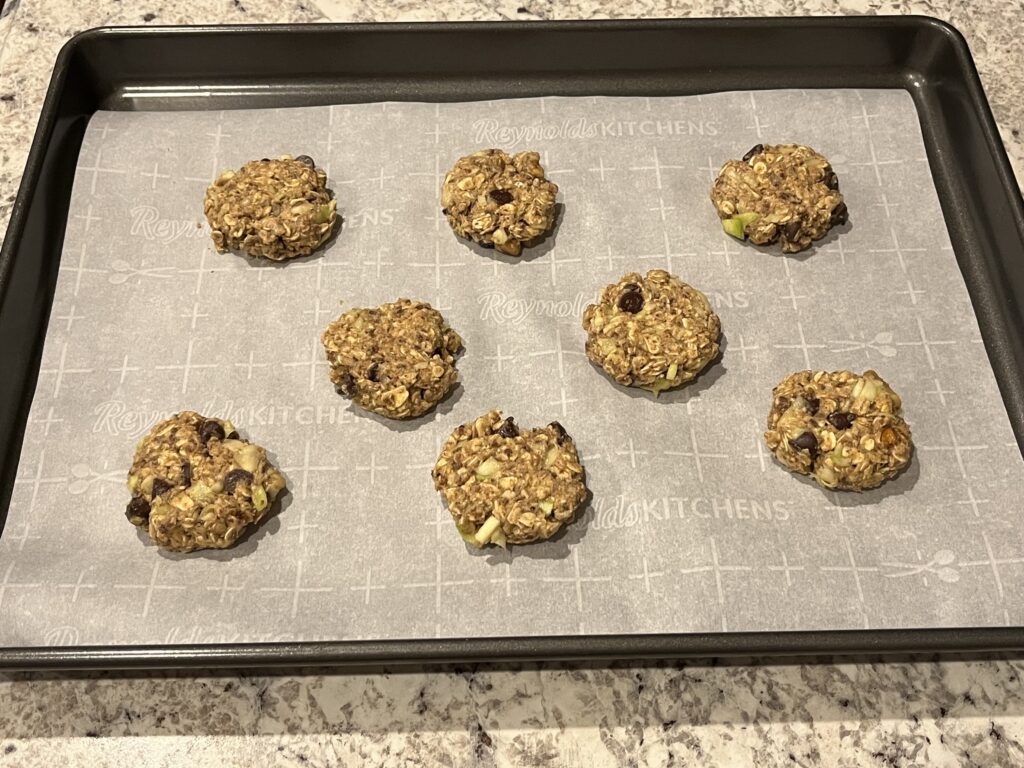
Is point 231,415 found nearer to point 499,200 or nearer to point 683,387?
point 499,200

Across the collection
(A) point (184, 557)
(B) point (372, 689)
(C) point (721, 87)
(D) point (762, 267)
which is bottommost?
(B) point (372, 689)

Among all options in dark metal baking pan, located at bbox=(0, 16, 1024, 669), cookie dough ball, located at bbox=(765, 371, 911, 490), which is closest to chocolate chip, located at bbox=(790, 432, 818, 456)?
cookie dough ball, located at bbox=(765, 371, 911, 490)

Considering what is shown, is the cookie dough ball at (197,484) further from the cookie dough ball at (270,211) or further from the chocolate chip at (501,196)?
the chocolate chip at (501,196)

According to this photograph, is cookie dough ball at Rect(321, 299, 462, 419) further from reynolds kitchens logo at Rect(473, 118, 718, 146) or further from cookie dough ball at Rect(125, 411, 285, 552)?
reynolds kitchens logo at Rect(473, 118, 718, 146)

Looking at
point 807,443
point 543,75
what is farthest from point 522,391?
point 543,75

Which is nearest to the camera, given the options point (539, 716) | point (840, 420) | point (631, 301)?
point (539, 716)

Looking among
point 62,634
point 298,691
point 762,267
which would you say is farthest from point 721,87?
point 62,634

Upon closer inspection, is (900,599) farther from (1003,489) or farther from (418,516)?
(418,516)
